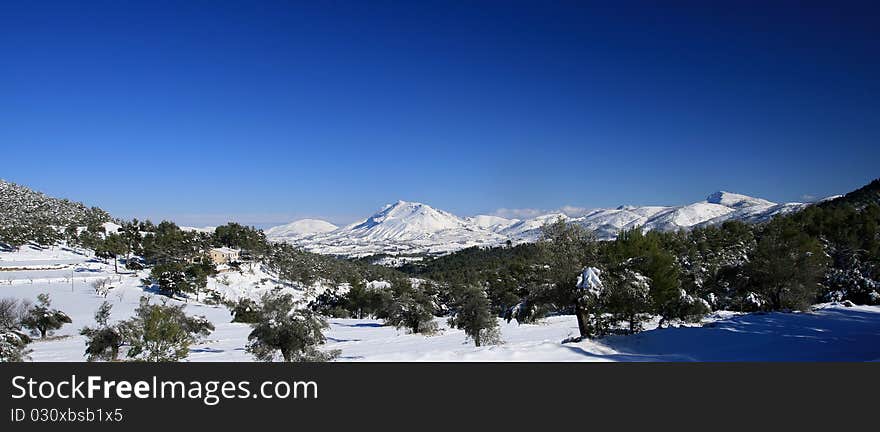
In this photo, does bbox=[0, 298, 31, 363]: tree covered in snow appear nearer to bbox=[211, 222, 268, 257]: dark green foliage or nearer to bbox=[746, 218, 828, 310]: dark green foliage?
bbox=[746, 218, 828, 310]: dark green foliage

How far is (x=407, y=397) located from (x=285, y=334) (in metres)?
10.8

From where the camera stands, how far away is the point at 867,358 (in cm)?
1491

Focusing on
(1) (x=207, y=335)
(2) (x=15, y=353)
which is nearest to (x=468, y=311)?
(2) (x=15, y=353)

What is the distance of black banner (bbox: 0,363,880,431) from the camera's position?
8.52 metres

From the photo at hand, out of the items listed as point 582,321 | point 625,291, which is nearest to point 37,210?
point 582,321

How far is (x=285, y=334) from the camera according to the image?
59.9 feet

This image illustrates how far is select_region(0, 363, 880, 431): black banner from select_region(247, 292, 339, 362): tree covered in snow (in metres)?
8.38

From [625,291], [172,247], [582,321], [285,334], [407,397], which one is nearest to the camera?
[407,397]

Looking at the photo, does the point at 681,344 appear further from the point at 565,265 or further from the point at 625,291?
the point at 565,265

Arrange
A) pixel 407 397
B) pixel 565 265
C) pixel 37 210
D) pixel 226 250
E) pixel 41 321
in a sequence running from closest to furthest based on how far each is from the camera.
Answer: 1. pixel 407 397
2. pixel 565 265
3. pixel 41 321
4. pixel 226 250
5. pixel 37 210

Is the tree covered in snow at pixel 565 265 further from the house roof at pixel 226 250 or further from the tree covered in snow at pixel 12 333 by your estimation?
the house roof at pixel 226 250

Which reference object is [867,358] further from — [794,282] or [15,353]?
[15,353]

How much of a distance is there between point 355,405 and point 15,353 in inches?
802

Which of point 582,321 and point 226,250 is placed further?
point 226,250
